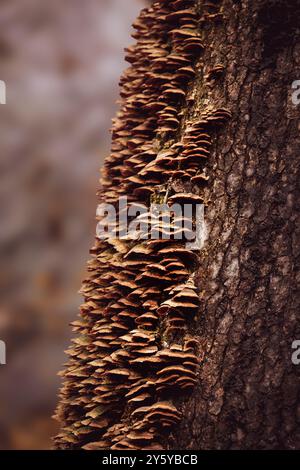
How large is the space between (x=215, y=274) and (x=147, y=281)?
0.26m

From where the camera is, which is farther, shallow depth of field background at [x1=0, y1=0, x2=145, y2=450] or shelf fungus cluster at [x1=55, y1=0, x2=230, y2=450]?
shallow depth of field background at [x1=0, y1=0, x2=145, y2=450]

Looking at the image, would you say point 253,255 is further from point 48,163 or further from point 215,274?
point 48,163

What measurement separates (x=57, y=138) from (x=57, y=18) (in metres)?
1.58

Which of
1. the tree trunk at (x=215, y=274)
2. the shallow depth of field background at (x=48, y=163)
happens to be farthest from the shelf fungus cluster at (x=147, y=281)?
the shallow depth of field background at (x=48, y=163)

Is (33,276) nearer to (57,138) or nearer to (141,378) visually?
(57,138)

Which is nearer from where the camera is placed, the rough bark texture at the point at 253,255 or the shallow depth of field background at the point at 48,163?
the rough bark texture at the point at 253,255

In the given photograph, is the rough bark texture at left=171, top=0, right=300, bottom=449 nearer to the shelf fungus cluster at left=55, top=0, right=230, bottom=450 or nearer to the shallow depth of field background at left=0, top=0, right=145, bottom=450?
the shelf fungus cluster at left=55, top=0, right=230, bottom=450

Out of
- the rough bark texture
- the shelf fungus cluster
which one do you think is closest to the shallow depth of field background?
the shelf fungus cluster

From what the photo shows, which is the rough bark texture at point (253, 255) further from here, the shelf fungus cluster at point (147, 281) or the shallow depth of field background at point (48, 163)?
the shallow depth of field background at point (48, 163)

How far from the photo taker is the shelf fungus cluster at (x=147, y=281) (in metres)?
1.57

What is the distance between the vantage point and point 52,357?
15.7ft

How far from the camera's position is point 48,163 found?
546 cm

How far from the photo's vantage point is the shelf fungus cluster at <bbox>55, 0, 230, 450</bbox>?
5.16 ft

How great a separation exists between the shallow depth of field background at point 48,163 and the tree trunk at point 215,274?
118 inches
